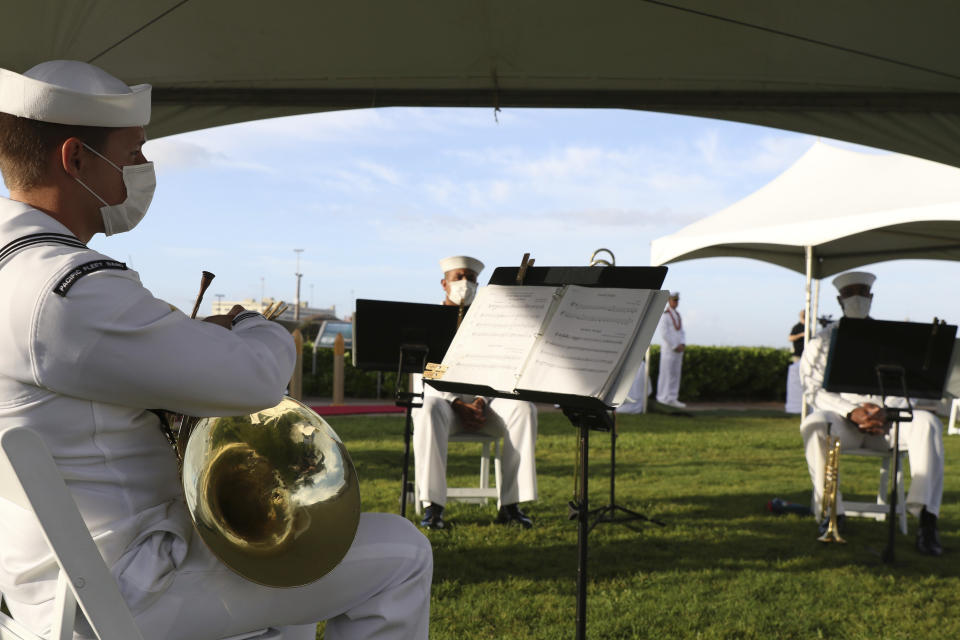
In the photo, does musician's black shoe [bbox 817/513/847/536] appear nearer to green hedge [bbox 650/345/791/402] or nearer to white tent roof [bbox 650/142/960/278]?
white tent roof [bbox 650/142/960/278]

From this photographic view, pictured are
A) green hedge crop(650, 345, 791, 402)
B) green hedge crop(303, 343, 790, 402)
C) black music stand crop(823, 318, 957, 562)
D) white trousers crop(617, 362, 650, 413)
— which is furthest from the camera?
green hedge crop(650, 345, 791, 402)

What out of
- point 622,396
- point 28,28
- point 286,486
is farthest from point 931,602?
point 28,28

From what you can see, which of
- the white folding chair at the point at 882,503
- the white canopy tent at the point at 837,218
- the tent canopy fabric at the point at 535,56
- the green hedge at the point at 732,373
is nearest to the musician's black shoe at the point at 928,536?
the white folding chair at the point at 882,503

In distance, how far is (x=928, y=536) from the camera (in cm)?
544

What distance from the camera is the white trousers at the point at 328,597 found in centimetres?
170

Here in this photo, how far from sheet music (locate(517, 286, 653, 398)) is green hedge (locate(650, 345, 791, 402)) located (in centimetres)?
1491

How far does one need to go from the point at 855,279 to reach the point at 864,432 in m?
1.30

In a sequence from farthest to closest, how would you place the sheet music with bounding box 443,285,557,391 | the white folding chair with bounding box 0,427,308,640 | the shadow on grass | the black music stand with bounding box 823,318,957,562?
the black music stand with bounding box 823,318,957,562
the shadow on grass
the sheet music with bounding box 443,285,557,391
the white folding chair with bounding box 0,427,308,640

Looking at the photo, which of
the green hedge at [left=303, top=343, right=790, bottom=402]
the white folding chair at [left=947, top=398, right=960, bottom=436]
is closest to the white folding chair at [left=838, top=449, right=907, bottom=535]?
the white folding chair at [left=947, top=398, right=960, bottom=436]

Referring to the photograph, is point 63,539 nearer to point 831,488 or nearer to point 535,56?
point 535,56

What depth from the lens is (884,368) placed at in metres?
5.15

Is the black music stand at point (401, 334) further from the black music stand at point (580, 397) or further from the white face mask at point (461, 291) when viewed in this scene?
the black music stand at point (580, 397)

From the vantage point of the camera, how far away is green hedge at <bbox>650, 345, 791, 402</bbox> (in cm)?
1786

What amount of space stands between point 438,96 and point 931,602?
3.89 meters
